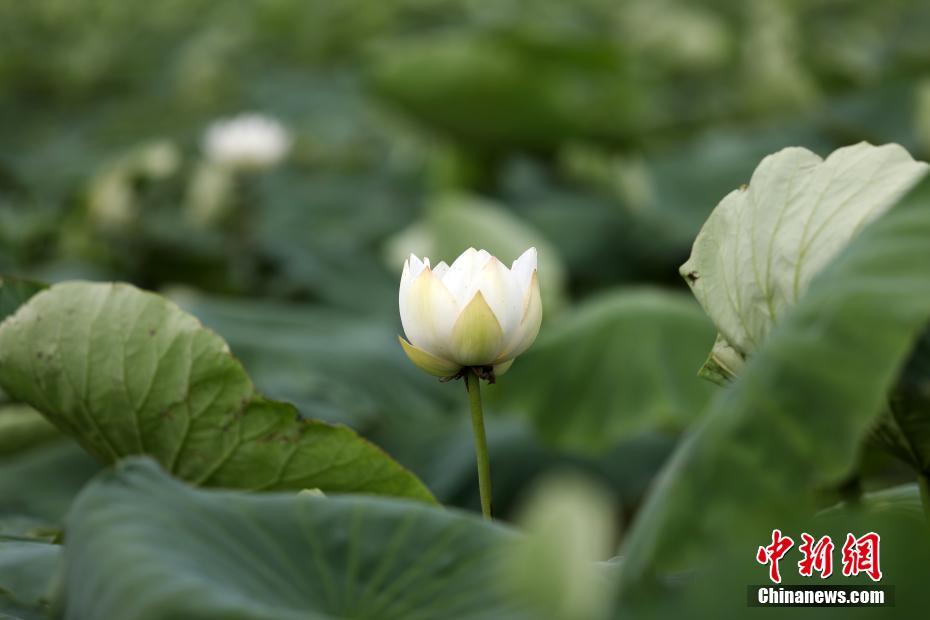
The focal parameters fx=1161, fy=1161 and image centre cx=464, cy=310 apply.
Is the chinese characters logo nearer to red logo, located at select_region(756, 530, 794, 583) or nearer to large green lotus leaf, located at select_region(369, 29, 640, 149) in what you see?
red logo, located at select_region(756, 530, 794, 583)

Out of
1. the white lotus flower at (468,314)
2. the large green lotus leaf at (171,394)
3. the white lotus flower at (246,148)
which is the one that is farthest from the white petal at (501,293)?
the white lotus flower at (246,148)

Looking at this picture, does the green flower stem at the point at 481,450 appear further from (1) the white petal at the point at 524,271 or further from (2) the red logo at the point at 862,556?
(2) the red logo at the point at 862,556

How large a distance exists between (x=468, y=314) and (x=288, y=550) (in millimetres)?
168

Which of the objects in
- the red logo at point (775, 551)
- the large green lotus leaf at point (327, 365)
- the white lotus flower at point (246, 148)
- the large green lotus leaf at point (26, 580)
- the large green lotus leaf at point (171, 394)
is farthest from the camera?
the white lotus flower at point (246, 148)

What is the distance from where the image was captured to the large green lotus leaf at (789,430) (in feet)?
1.28

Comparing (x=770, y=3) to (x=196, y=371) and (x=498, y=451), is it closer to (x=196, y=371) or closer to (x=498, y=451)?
(x=498, y=451)

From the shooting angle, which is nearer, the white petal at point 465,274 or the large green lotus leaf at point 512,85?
the white petal at point 465,274

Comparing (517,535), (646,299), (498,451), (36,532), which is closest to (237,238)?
(498,451)

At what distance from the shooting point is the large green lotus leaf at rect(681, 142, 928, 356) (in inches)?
21.6

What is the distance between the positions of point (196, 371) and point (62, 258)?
1543 millimetres

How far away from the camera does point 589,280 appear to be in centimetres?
238

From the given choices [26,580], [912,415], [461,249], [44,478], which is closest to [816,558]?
[912,415]

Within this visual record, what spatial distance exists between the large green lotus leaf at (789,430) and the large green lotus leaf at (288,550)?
0.25ft

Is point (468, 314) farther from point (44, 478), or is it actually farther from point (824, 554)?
point (44, 478)
